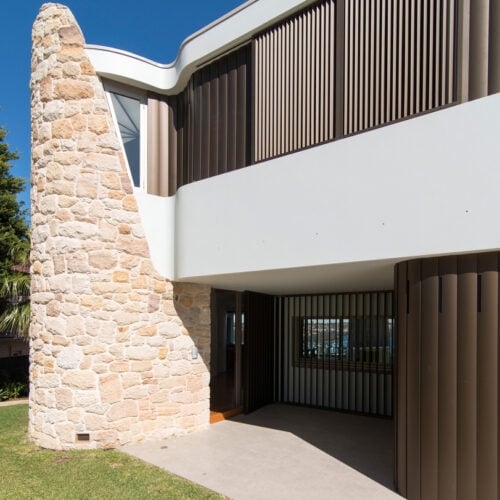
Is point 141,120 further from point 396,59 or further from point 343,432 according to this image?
A: point 343,432

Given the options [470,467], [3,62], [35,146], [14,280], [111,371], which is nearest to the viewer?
[470,467]

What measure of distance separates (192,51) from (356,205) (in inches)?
179

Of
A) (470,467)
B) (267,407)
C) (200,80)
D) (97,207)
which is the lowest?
(267,407)

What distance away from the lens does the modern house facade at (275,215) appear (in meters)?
4.60

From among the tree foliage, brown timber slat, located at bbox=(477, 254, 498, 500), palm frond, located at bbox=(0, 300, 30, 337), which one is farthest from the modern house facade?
the tree foliage

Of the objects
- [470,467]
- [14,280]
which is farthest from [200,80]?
[14,280]

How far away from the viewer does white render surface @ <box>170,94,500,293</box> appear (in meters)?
4.43

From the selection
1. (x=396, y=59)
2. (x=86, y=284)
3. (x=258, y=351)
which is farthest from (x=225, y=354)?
(x=396, y=59)

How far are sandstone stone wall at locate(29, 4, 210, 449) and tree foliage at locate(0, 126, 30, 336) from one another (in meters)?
4.95

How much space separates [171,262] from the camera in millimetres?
7855

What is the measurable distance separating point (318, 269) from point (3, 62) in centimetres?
1470

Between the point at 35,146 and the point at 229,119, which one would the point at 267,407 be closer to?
the point at 229,119

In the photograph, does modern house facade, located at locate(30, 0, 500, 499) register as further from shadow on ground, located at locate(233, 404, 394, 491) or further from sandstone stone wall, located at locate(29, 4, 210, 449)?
shadow on ground, located at locate(233, 404, 394, 491)

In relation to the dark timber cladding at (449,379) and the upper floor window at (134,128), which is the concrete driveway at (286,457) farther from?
the upper floor window at (134,128)
